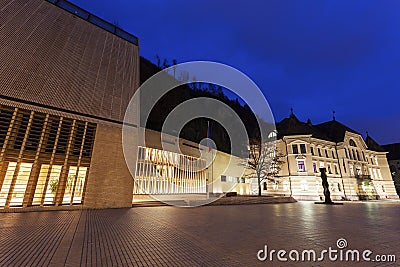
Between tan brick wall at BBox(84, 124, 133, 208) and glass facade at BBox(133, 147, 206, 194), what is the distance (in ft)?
18.2

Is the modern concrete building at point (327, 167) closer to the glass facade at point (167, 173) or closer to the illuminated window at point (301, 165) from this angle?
the illuminated window at point (301, 165)

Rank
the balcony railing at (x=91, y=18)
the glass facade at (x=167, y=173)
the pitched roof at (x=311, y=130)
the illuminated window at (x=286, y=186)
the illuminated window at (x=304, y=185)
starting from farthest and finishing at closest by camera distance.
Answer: the pitched roof at (x=311, y=130)
the illuminated window at (x=286, y=186)
the illuminated window at (x=304, y=185)
the glass facade at (x=167, y=173)
the balcony railing at (x=91, y=18)

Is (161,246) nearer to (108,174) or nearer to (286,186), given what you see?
(108,174)

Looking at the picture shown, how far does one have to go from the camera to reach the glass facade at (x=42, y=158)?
1039 cm

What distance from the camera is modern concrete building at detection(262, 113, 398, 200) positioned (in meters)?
29.2

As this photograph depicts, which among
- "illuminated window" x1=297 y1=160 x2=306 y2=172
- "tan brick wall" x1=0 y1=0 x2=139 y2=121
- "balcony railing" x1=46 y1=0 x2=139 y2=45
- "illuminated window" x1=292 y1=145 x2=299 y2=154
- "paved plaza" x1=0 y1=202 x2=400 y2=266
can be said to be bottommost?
"paved plaza" x1=0 y1=202 x2=400 y2=266

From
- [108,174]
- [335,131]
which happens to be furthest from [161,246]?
[335,131]

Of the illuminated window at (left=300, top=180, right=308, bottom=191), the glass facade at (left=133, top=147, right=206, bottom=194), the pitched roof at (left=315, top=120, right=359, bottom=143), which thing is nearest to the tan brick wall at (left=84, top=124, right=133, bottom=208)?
the glass facade at (left=133, top=147, right=206, bottom=194)

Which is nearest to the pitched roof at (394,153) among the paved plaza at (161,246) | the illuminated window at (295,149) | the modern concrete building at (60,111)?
the illuminated window at (295,149)

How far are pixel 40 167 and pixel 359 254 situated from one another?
15123mm

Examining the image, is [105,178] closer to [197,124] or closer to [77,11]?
[77,11]

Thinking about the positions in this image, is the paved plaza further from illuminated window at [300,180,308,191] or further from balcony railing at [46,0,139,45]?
illuminated window at [300,180,308,191]

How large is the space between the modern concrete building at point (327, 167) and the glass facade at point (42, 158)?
26448 mm

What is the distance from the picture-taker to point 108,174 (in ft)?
41.5
